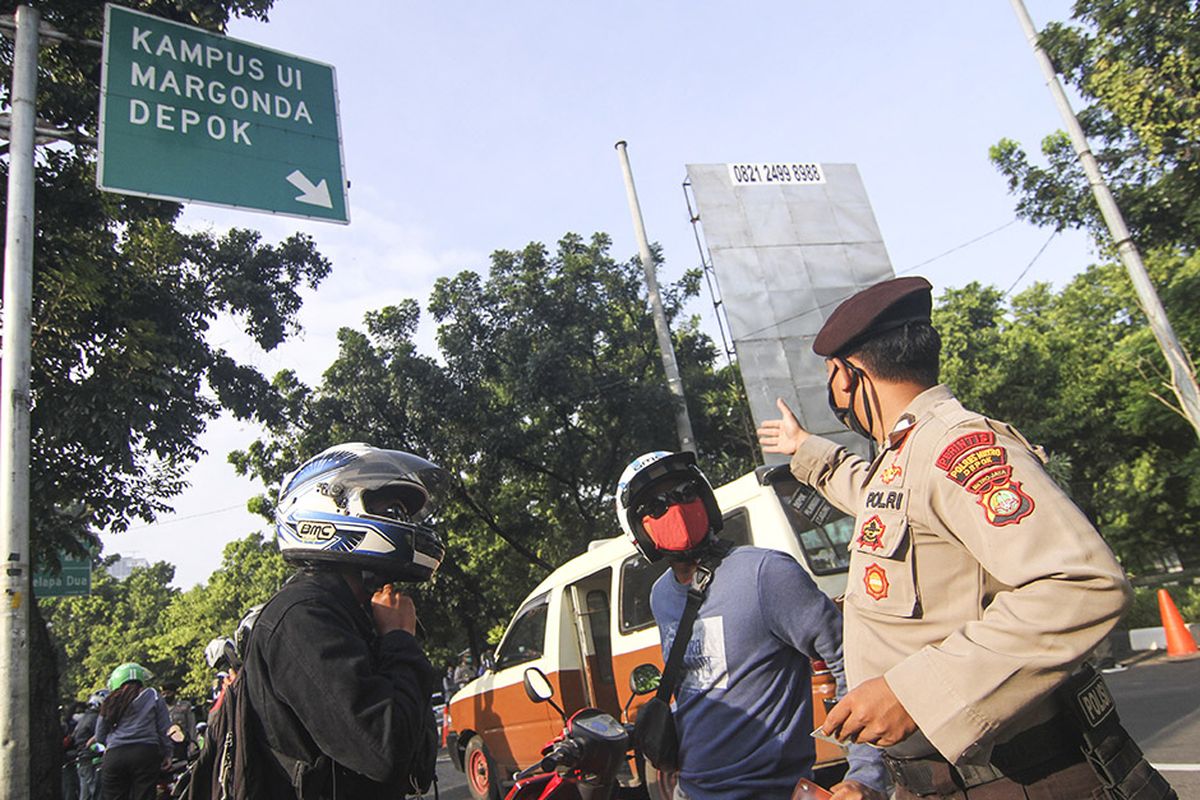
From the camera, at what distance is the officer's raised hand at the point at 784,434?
233 centimetres

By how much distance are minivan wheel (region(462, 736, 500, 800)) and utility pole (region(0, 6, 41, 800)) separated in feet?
12.6

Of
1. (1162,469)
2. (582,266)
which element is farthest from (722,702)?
(1162,469)

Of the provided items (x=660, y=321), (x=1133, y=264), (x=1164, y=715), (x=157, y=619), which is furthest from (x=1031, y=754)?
(x=157, y=619)

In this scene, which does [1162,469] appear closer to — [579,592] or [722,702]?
[579,592]

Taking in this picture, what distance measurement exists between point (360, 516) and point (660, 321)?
11.7m

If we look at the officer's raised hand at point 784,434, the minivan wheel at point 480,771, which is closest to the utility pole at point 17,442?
the minivan wheel at point 480,771

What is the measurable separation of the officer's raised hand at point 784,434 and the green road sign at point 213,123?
3991 mm

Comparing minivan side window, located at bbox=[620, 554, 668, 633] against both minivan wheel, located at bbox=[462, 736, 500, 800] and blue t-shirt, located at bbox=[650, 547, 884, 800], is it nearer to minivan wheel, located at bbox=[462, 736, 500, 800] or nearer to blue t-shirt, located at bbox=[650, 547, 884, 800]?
minivan wheel, located at bbox=[462, 736, 500, 800]

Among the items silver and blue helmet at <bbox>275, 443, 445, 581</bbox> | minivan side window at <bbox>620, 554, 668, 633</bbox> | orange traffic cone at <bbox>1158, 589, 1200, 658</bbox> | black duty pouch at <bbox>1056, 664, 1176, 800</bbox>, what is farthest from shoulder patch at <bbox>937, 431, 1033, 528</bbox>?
orange traffic cone at <bbox>1158, 589, 1200, 658</bbox>

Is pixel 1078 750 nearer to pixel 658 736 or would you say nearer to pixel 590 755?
pixel 658 736

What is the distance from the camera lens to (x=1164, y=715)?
5.90 m

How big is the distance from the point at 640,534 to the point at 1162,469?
2228 centimetres

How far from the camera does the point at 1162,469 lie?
19.9 meters

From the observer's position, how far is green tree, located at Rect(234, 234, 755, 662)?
15195 millimetres
